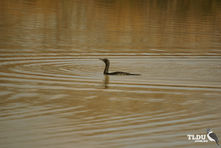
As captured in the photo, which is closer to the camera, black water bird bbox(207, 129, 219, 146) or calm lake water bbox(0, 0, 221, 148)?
black water bird bbox(207, 129, 219, 146)

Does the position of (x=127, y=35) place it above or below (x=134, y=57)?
above

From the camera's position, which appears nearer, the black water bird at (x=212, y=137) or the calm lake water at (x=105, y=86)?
the black water bird at (x=212, y=137)

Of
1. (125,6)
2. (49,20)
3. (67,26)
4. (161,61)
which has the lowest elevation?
(161,61)

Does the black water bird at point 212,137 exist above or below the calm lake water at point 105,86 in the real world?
below

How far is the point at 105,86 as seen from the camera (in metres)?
14.0

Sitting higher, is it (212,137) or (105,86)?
(105,86)

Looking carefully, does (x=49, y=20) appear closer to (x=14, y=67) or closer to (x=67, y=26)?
Answer: (x=67, y=26)

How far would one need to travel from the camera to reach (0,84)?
539 inches

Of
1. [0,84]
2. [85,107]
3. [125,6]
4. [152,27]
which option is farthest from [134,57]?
[125,6]

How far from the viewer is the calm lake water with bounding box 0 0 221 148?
379 inches

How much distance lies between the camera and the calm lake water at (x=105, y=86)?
962cm

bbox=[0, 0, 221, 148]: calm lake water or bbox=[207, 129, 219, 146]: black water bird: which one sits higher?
bbox=[0, 0, 221, 148]: calm lake water

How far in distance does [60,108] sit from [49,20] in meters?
20.4

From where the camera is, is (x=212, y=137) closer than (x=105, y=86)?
Yes
